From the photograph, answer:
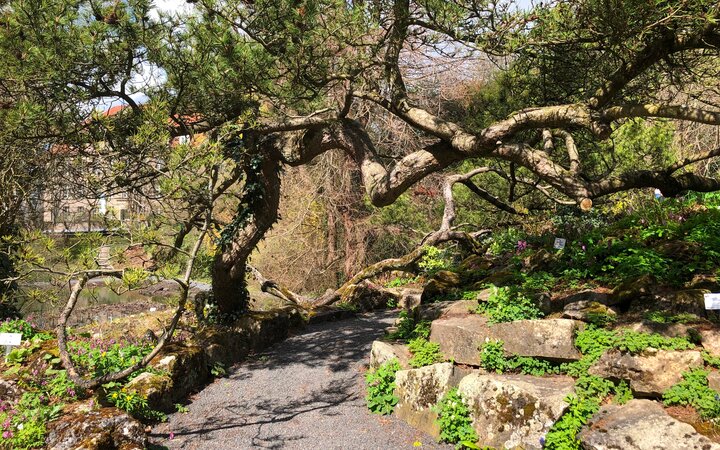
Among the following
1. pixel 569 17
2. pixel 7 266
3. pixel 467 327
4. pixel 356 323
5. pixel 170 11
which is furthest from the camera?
pixel 356 323

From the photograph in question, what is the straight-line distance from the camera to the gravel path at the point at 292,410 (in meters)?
4.57

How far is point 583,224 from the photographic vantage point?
7.42 meters

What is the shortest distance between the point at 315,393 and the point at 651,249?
394 centimetres

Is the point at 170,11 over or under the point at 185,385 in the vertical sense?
over

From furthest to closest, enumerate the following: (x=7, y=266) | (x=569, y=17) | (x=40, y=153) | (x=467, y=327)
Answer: (x=7, y=266)
(x=40, y=153)
(x=467, y=327)
(x=569, y=17)

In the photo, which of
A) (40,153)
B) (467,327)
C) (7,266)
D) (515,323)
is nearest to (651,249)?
(515,323)

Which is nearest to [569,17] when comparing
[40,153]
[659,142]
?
[659,142]

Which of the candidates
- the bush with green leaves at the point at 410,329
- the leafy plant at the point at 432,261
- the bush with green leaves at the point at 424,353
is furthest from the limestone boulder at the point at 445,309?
the leafy plant at the point at 432,261

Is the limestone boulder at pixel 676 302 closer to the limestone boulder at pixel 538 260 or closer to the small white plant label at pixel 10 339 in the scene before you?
the limestone boulder at pixel 538 260

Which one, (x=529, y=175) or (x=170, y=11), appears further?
(x=529, y=175)

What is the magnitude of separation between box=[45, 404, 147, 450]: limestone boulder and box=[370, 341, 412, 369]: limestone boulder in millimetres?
2419

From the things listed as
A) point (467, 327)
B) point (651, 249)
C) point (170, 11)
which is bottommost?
point (467, 327)

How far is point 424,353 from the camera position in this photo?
5.23 m

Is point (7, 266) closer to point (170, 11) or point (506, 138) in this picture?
point (170, 11)
